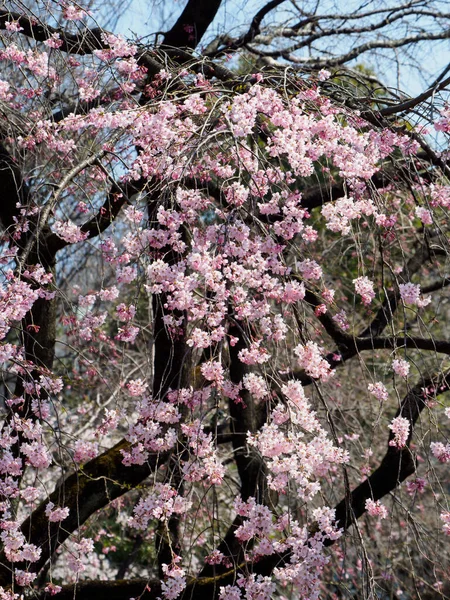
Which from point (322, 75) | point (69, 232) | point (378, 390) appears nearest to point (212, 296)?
point (69, 232)

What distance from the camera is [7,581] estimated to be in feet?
11.2

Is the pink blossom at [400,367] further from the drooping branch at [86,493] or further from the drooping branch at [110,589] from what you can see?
the drooping branch at [110,589]

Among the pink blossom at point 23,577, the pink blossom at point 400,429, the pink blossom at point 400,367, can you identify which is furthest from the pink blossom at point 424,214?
the pink blossom at point 23,577

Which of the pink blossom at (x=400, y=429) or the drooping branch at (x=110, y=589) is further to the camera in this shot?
the drooping branch at (x=110, y=589)

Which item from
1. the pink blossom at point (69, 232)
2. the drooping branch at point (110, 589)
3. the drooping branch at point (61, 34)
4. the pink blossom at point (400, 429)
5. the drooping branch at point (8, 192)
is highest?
the drooping branch at point (61, 34)

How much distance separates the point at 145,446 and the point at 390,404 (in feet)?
14.3

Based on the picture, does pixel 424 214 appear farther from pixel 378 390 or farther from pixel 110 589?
pixel 110 589

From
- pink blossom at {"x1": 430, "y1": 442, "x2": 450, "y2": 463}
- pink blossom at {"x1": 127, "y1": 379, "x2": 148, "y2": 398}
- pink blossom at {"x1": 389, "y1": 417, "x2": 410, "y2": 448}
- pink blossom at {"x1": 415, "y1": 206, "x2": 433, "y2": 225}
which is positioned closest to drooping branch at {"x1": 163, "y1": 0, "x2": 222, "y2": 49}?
pink blossom at {"x1": 415, "y1": 206, "x2": 433, "y2": 225}

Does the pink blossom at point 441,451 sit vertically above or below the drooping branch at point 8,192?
above

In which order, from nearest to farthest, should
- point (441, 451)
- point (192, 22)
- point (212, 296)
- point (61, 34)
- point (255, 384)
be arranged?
point (255, 384) < point (441, 451) < point (212, 296) < point (61, 34) < point (192, 22)

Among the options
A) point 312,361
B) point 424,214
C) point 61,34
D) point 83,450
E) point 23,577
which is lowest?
point 23,577

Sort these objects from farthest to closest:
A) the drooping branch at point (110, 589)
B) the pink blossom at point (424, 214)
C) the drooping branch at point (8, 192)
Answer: the drooping branch at point (8, 192), the drooping branch at point (110, 589), the pink blossom at point (424, 214)

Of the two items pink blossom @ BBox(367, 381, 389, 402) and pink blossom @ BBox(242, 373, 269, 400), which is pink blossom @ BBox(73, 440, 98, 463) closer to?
pink blossom @ BBox(242, 373, 269, 400)

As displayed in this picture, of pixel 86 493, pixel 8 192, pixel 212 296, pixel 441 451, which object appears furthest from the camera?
pixel 8 192
